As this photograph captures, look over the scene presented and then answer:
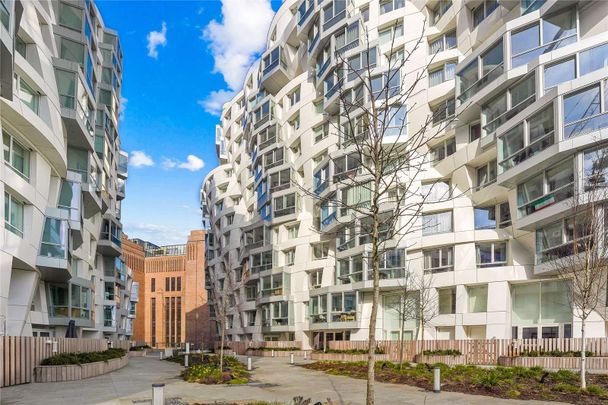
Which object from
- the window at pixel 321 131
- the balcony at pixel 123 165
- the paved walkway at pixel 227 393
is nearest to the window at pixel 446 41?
the window at pixel 321 131

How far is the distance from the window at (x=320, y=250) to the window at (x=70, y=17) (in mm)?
26419

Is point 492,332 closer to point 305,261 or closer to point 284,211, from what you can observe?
point 305,261

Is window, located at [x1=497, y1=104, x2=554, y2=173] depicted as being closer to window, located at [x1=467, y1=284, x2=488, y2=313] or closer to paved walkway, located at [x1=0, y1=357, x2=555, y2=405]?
window, located at [x1=467, y1=284, x2=488, y2=313]

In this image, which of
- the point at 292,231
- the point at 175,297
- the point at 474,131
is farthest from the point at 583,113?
the point at 175,297

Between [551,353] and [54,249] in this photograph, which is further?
[54,249]

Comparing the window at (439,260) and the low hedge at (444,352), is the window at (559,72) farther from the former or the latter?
the low hedge at (444,352)

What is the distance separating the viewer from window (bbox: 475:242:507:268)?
32344mm

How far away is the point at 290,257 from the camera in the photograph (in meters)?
52.6

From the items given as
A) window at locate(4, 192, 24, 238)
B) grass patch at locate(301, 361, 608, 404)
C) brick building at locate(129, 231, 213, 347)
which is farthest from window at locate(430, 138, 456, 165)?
brick building at locate(129, 231, 213, 347)

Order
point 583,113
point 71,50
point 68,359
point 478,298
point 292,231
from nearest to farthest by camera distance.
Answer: point 68,359 → point 583,113 → point 478,298 → point 71,50 → point 292,231

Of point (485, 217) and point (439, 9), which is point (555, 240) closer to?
point (485, 217)

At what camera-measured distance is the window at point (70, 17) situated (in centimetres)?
3391

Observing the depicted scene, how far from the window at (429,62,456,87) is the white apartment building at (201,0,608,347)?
103 millimetres

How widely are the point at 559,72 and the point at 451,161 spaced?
1022 cm
